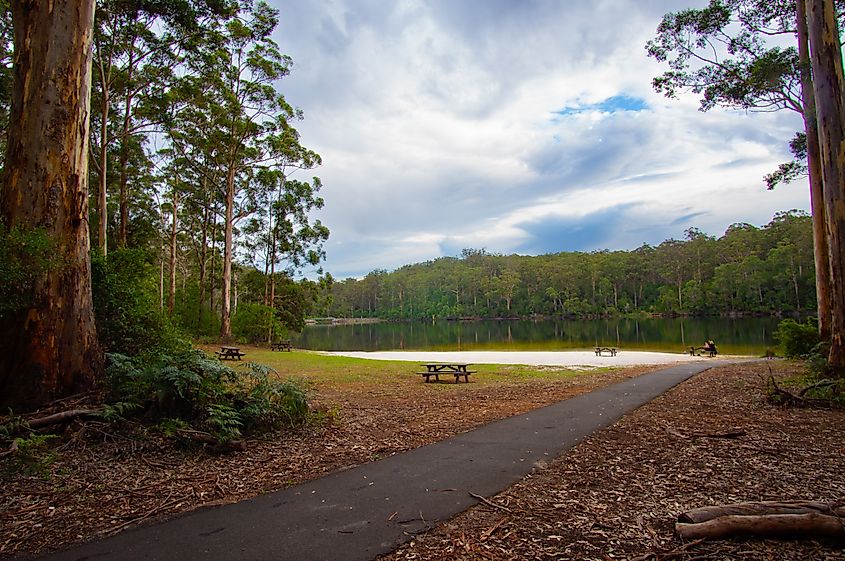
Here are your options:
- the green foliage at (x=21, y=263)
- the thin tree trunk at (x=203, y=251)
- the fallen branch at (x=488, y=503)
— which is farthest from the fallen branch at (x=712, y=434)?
the thin tree trunk at (x=203, y=251)

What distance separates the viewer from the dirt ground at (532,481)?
10.4 feet

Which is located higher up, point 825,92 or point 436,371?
point 825,92

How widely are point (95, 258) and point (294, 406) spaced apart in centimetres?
455

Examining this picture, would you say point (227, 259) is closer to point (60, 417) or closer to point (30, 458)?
point (60, 417)

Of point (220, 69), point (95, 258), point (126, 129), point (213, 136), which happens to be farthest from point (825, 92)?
point (213, 136)

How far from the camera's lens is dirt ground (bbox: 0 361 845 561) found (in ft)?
10.4

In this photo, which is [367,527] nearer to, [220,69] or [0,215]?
[0,215]

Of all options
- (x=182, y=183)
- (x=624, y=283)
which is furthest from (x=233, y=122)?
(x=624, y=283)

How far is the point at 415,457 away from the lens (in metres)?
5.24

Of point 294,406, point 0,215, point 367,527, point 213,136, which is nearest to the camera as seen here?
point 367,527

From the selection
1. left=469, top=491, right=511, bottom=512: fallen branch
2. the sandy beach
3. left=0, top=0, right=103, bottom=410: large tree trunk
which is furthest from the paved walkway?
the sandy beach

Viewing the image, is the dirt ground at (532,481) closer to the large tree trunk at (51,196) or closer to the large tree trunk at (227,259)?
the large tree trunk at (51,196)

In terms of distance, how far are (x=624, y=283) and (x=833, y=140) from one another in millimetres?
97523

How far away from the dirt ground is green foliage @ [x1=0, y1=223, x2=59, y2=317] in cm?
173
